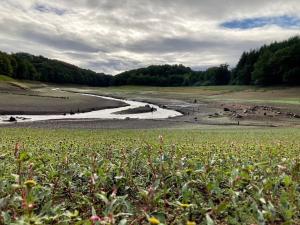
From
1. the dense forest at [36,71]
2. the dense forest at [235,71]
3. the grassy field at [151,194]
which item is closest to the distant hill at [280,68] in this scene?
the dense forest at [235,71]

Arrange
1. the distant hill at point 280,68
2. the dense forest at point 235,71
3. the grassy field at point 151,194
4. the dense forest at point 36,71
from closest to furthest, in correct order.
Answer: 1. the grassy field at point 151,194
2. the distant hill at point 280,68
3. the dense forest at point 235,71
4. the dense forest at point 36,71

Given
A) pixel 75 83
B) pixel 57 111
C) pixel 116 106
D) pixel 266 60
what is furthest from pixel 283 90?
pixel 75 83

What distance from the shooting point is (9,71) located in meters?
121

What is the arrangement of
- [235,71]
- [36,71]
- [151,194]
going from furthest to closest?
1. [36,71]
2. [235,71]
3. [151,194]

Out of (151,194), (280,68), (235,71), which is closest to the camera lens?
(151,194)

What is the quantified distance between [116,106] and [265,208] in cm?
5967

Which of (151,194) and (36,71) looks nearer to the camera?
(151,194)

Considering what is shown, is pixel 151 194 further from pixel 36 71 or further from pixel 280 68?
pixel 36 71

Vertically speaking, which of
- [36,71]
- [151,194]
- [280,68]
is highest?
[280,68]

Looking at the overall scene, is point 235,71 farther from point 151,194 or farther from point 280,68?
point 151,194

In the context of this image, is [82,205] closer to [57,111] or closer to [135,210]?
[135,210]

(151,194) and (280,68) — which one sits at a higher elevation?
(280,68)

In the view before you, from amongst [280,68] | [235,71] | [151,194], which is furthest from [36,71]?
[151,194]

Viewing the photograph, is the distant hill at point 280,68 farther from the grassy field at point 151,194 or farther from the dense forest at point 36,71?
the grassy field at point 151,194
